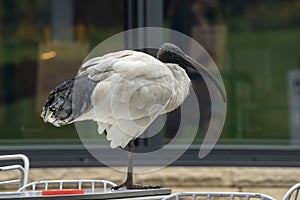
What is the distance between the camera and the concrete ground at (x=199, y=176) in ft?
18.5

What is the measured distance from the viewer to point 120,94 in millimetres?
3395

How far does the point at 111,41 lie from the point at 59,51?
0.75m

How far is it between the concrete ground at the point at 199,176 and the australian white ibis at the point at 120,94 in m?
2.20

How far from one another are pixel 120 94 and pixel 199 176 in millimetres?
2360

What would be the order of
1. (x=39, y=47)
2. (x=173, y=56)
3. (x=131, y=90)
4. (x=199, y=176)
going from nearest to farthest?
(x=131, y=90) → (x=173, y=56) → (x=199, y=176) → (x=39, y=47)

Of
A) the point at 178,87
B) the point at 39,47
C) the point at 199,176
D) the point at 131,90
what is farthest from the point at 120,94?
the point at 39,47

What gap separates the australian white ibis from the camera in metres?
→ 3.38

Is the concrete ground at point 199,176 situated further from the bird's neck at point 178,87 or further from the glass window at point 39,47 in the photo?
the bird's neck at point 178,87

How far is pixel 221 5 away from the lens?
20.0 ft

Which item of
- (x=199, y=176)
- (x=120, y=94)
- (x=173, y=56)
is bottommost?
(x=199, y=176)

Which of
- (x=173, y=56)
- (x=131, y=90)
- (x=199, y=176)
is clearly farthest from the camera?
(x=199, y=176)

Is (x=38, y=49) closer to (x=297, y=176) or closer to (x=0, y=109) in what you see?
(x=0, y=109)

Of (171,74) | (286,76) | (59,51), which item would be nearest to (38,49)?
(59,51)

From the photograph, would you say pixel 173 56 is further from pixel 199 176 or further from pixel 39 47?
pixel 39 47
